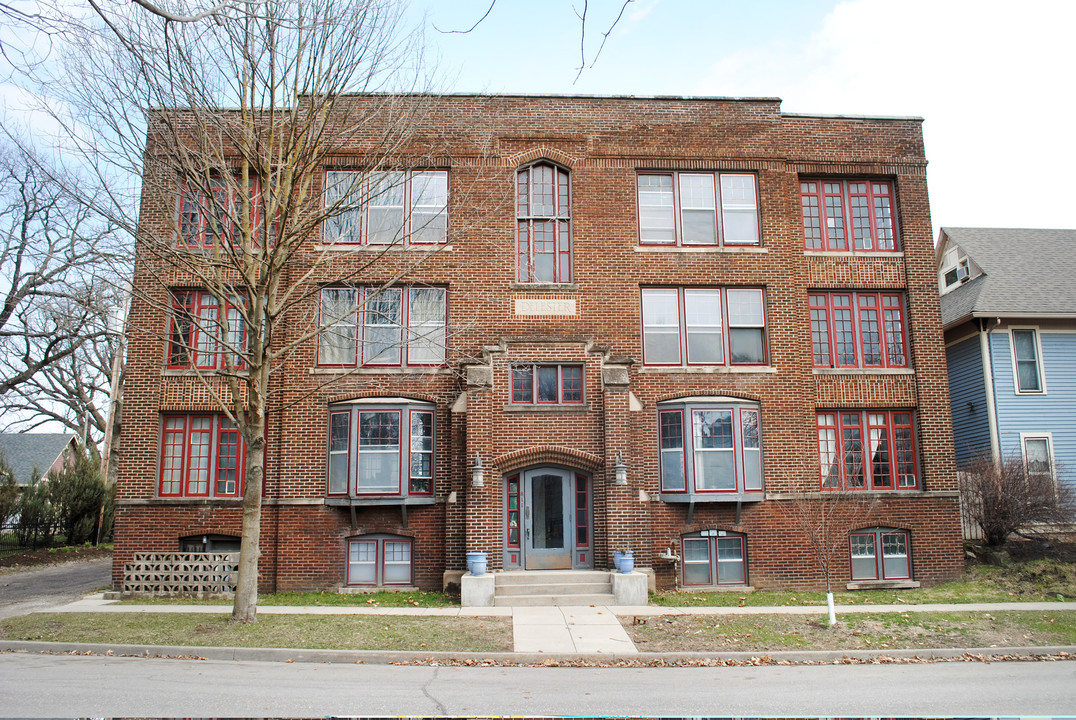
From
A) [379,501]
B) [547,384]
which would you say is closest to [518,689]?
[379,501]

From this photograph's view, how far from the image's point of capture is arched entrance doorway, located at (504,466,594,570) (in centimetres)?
1672

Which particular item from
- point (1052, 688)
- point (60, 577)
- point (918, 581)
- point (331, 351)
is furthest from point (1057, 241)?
point (60, 577)

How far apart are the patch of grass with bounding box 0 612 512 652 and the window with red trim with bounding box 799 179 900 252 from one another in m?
12.3

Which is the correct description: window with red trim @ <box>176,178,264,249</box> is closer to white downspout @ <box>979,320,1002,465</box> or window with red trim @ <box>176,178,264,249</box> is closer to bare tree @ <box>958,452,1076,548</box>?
bare tree @ <box>958,452,1076,548</box>

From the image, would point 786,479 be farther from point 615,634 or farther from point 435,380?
point 435,380

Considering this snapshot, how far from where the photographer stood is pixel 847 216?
19141 mm

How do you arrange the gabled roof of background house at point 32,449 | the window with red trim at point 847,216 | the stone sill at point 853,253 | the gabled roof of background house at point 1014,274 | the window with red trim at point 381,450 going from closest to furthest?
the window with red trim at point 381,450 < the stone sill at point 853,253 < the window with red trim at point 847,216 < the gabled roof of background house at point 1014,274 < the gabled roof of background house at point 32,449

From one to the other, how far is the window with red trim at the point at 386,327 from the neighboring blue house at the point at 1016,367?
15.0 meters

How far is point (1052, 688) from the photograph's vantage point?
9336mm

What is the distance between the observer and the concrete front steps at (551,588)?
49.6 feet

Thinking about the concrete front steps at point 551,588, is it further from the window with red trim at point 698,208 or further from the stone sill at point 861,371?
the window with red trim at point 698,208

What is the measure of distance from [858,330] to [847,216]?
292 centimetres

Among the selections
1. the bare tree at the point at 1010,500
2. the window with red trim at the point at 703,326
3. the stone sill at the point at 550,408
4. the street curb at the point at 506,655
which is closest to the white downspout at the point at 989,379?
the bare tree at the point at 1010,500

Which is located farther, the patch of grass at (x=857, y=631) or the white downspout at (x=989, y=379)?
the white downspout at (x=989, y=379)
